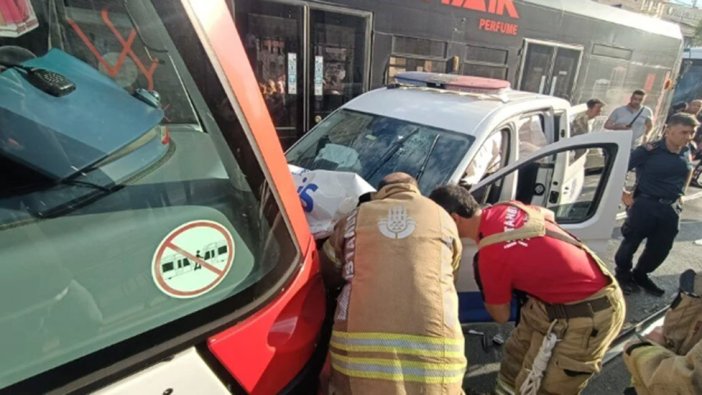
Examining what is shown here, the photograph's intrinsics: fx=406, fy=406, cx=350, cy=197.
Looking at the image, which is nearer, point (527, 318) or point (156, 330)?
point (156, 330)

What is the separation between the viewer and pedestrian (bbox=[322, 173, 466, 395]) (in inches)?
42.6

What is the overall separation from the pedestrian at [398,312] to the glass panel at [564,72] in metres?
7.66

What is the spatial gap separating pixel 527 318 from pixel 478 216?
714 millimetres

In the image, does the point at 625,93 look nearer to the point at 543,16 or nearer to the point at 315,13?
the point at 543,16

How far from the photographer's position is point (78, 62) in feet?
3.30

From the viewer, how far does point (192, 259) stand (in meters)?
0.93

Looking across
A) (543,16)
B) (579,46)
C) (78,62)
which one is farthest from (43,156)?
(579,46)

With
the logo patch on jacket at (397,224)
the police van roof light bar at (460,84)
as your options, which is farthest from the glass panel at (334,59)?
the logo patch on jacket at (397,224)

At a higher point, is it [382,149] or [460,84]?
[460,84]

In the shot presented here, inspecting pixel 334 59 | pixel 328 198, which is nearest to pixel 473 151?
pixel 328 198

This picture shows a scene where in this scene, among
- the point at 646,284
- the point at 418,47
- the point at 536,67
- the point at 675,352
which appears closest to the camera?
the point at 675,352

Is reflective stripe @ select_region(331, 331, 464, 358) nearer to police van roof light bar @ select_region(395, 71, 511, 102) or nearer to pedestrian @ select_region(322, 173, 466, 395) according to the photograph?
pedestrian @ select_region(322, 173, 466, 395)

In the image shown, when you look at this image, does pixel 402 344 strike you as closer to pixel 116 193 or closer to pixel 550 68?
pixel 116 193

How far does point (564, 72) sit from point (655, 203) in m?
5.12
